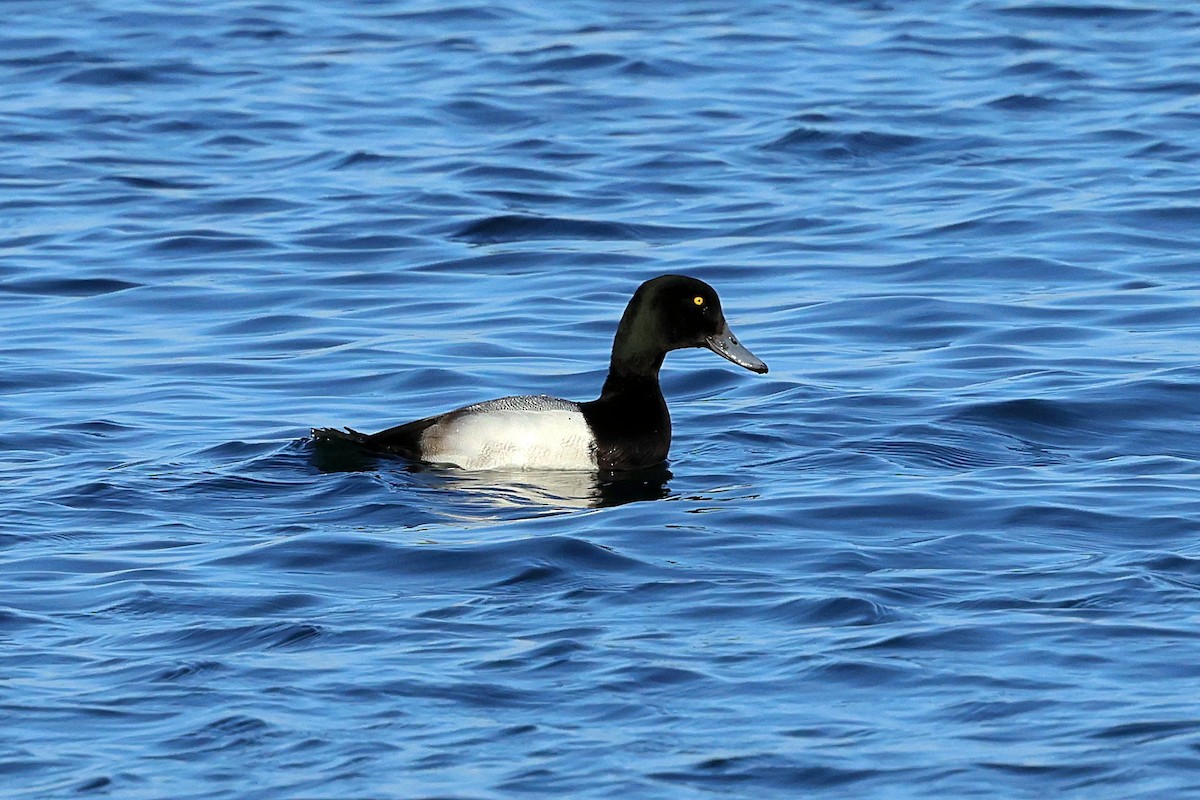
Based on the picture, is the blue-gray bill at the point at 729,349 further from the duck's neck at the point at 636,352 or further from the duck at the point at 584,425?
the duck's neck at the point at 636,352

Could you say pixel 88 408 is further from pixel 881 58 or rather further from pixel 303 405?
pixel 881 58

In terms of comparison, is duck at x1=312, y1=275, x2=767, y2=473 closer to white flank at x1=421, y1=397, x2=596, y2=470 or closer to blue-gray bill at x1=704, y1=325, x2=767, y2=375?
white flank at x1=421, y1=397, x2=596, y2=470

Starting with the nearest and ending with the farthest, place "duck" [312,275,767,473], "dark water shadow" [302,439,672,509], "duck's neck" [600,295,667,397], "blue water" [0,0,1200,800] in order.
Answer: "blue water" [0,0,1200,800] → "dark water shadow" [302,439,672,509] → "duck" [312,275,767,473] → "duck's neck" [600,295,667,397]

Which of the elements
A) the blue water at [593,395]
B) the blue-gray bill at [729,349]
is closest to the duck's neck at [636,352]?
the blue-gray bill at [729,349]

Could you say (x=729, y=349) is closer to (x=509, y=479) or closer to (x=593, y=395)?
(x=593, y=395)

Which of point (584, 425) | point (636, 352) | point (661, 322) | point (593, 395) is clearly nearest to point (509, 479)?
point (584, 425)

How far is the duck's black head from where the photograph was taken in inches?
417

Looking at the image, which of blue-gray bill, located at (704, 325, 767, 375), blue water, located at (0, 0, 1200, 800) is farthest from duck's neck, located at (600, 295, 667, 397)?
blue water, located at (0, 0, 1200, 800)

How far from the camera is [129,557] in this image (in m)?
8.38

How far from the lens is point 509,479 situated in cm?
991

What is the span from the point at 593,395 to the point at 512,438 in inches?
74.8

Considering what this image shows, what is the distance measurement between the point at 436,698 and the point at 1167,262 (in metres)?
9.60

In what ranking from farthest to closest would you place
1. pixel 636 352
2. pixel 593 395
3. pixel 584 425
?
pixel 593 395
pixel 636 352
pixel 584 425

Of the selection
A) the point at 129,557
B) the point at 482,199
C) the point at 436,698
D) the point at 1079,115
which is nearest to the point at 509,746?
the point at 436,698
